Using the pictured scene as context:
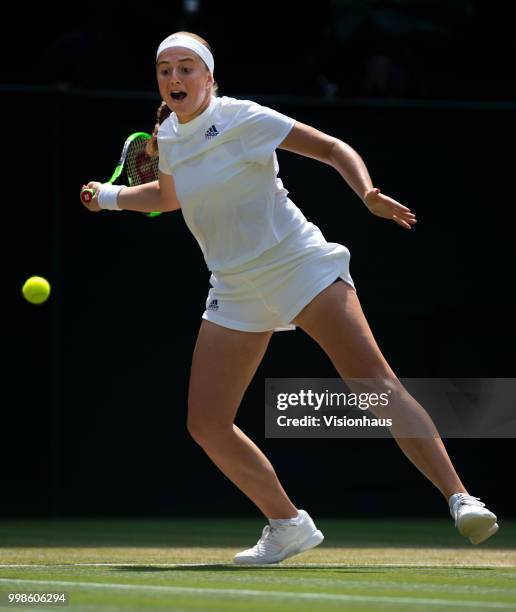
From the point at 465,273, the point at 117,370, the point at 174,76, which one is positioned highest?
the point at 174,76

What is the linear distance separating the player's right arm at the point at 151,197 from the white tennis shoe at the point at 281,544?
47.0 inches

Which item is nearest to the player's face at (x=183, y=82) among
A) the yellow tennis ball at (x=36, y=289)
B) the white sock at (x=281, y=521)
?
the white sock at (x=281, y=521)

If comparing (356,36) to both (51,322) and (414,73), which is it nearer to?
(414,73)

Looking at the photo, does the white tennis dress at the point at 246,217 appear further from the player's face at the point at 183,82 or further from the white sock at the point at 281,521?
the white sock at the point at 281,521

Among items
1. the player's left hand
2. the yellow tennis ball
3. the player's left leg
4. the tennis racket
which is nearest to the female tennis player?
the player's left leg

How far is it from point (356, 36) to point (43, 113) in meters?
2.31

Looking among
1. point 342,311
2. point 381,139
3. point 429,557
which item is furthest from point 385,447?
point 342,311

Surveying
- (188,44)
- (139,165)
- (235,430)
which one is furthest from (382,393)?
(139,165)

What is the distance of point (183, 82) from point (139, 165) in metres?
0.91

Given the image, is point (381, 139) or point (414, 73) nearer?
point (381, 139)

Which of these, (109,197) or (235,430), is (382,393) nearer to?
(235,430)

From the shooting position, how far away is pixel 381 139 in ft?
27.4

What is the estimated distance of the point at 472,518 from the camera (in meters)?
4.66

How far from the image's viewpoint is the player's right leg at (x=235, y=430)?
16.3ft
